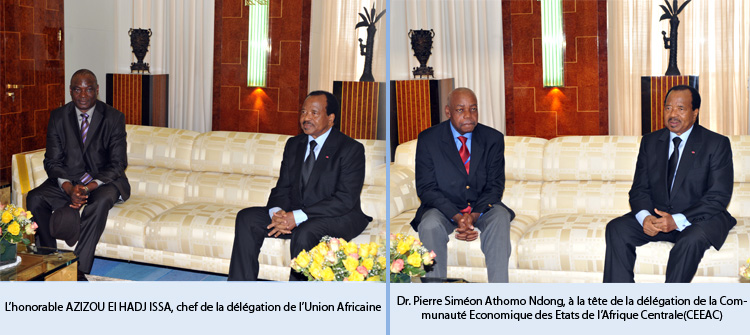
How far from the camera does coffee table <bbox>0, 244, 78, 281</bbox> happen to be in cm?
297

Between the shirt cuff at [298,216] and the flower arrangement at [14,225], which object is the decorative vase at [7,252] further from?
the shirt cuff at [298,216]

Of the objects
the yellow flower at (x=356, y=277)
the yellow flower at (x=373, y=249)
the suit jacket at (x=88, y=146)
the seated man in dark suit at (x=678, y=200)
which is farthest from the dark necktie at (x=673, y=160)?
the suit jacket at (x=88, y=146)

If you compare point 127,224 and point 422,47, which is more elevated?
point 422,47

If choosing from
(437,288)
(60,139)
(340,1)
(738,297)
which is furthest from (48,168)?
(738,297)

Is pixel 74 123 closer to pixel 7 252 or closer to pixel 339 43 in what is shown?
pixel 7 252

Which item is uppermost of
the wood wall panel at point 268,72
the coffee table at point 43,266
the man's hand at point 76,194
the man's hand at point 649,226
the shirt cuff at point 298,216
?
the wood wall panel at point 268,72

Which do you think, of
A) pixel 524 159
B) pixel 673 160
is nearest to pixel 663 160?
pixel 673 160

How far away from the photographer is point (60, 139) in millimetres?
3428

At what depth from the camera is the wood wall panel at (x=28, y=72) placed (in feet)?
11.0

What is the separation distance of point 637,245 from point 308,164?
1526 mm

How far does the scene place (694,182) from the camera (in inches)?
123

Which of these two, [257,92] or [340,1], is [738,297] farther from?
[257,92]

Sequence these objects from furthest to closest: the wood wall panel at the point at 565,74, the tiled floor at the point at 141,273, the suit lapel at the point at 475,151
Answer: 1. the wood wall panel at the point at 565,74
2. the tiled floor at the point at 141,273
3. the suit lapel at the point at 475,151

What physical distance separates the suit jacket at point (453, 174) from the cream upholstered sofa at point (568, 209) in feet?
0.44
